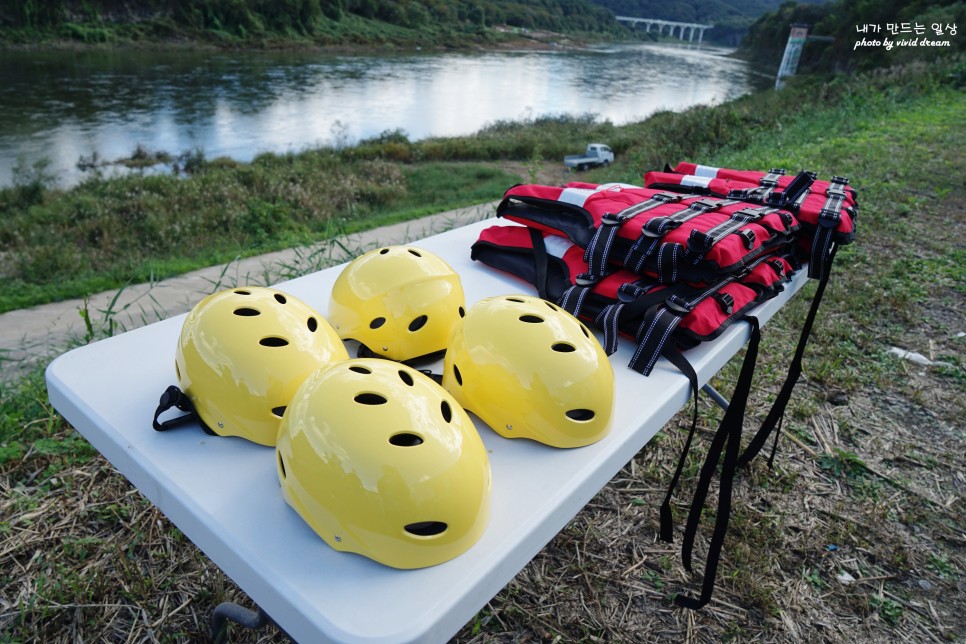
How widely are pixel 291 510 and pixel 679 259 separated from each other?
1.43 metres

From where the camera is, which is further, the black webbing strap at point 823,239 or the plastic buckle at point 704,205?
the black webbing strap at point 823,239

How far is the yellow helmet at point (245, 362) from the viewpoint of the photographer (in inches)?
56.8

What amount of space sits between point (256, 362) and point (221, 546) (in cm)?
44

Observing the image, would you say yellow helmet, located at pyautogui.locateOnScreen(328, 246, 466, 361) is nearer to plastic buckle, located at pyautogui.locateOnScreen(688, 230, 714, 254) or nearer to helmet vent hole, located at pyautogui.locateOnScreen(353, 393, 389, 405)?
helmet vent hole, located at pyautogui.locateOnScreen(353, 393, 389, 405)

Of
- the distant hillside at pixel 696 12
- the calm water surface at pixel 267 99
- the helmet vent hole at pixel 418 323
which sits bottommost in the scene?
the calm water surface at pixel 267 99

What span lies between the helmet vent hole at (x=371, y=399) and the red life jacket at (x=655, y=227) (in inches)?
44.2

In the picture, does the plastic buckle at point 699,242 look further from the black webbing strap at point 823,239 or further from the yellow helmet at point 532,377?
the black webbing strap at point 823,239

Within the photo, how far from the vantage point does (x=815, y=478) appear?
2.77 m

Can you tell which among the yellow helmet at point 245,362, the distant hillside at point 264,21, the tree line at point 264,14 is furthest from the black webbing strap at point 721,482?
the tree line at point 264,14

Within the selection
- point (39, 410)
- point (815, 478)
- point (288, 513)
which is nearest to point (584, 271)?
point (288, 513)

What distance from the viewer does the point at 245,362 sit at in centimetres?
147

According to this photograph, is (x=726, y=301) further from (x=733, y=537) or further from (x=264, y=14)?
(x=264, y=14)

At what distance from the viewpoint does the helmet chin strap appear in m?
1.47

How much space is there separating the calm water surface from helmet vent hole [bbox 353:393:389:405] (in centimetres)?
2077
